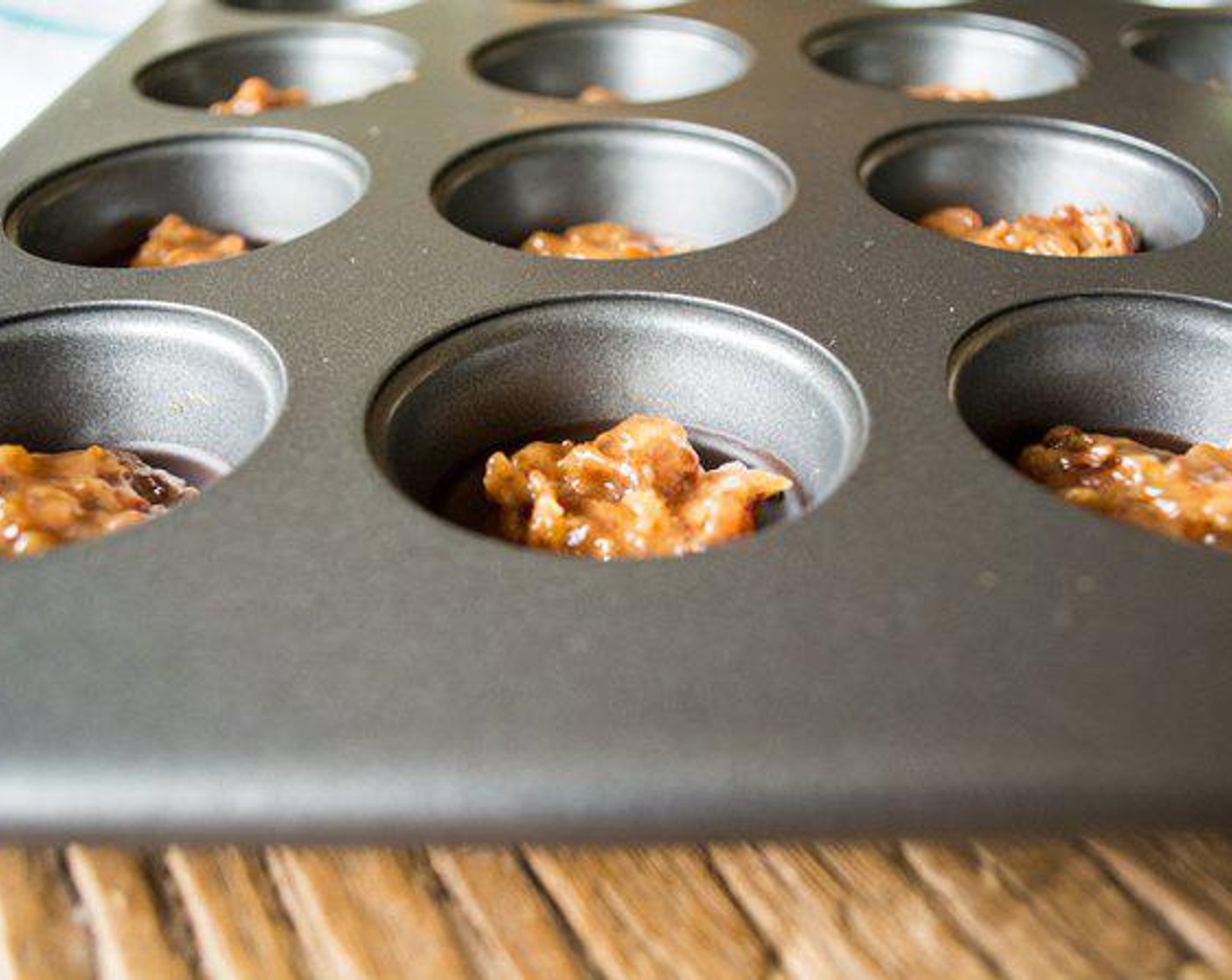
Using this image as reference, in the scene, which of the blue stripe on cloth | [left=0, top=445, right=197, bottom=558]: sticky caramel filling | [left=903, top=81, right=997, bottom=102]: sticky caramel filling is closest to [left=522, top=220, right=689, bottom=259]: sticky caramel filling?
[left=903, top=81, right=997, bottom=102]: sticky caramel filling

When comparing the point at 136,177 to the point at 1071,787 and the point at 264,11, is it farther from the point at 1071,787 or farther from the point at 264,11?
the point at 1071,787

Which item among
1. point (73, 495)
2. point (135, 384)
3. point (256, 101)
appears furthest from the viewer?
point (256, 101)

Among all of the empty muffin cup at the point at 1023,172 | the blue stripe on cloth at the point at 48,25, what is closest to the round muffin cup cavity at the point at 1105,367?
the empty muffin cup at the point at 1023,172

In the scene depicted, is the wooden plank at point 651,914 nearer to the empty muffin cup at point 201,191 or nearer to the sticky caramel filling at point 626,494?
the sticky caramel filling at point 626,494

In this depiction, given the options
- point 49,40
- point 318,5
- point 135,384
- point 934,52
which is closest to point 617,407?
point 135,384

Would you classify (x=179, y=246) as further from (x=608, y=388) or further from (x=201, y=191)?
(x=608, y=388)

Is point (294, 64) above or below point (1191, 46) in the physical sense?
below

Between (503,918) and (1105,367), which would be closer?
(503,918)
